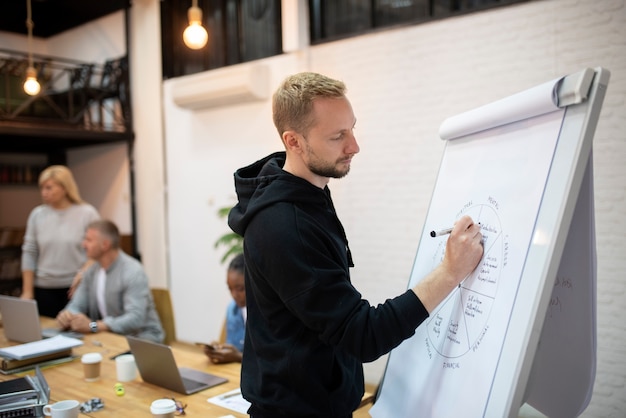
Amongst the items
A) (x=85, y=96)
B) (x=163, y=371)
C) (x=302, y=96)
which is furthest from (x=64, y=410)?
(x=85, y=96)

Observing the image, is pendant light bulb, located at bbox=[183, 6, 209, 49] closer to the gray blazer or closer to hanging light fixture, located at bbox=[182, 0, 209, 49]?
hanging light fixture, located at bbox=[182, 0, 209, 49]

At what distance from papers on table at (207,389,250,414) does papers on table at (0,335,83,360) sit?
930 mm

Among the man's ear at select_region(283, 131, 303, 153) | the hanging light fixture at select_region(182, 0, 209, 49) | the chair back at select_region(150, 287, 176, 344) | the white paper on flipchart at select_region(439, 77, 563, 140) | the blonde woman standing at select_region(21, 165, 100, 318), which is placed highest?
the hanging light fixture at select_region(182, 0, 209, 49)

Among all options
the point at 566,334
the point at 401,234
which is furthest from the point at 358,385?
the point at 401,234

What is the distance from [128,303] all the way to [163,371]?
45.2 inches

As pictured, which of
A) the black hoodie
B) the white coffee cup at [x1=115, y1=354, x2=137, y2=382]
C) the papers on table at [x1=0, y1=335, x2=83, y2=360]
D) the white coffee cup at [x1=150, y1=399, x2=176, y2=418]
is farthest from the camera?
the papers on table at [x1=0, y1=335, x2=83, y2=360]

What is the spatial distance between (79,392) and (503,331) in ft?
5.41

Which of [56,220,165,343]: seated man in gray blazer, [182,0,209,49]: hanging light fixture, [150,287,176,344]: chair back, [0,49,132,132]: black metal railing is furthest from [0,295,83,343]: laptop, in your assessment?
[0,49,132,132]: black metal railing

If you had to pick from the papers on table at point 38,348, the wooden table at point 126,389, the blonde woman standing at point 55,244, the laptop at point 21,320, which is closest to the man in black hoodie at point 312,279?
the wooden table at point 126,389

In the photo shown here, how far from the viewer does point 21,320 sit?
2791 mm

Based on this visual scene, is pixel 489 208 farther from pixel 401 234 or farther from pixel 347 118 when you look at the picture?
pixel 401 234

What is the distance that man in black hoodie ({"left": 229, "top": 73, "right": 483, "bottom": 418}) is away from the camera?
123 cm

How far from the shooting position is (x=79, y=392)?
2.08 m

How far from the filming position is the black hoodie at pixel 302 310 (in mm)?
1222
